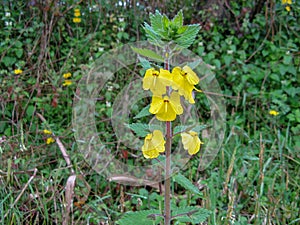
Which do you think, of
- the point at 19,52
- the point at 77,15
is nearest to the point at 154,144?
the point at 19,52

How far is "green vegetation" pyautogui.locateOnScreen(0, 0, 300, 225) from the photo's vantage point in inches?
73.4

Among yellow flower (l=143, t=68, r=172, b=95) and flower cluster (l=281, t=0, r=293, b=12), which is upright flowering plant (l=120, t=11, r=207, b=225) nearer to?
yellow flower (l=143, t=68, r=172, b=95)

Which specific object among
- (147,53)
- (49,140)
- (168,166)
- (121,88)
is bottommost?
(49,140)

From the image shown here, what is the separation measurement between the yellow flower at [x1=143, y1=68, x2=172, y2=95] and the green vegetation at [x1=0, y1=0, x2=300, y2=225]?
0.81m

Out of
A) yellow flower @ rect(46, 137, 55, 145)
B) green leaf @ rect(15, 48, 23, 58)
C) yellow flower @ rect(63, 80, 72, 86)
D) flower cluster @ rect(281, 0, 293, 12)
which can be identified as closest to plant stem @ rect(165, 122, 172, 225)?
yellow flower @ rect(46, 137, 55, 145)

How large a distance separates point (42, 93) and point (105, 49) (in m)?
0.63

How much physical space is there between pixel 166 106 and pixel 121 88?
A: 1.92 metres

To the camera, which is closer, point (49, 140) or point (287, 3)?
point (49, 140)

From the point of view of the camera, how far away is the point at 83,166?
2.04 meters

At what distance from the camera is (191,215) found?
977 mm

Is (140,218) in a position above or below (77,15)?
below

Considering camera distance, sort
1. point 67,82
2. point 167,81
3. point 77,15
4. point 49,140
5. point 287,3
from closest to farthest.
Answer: point 167,81
point 49,140
point 67,82
point 77,15
point 287,3

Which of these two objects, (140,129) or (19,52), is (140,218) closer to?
(140,129)

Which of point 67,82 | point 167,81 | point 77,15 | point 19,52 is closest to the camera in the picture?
point 167,81
